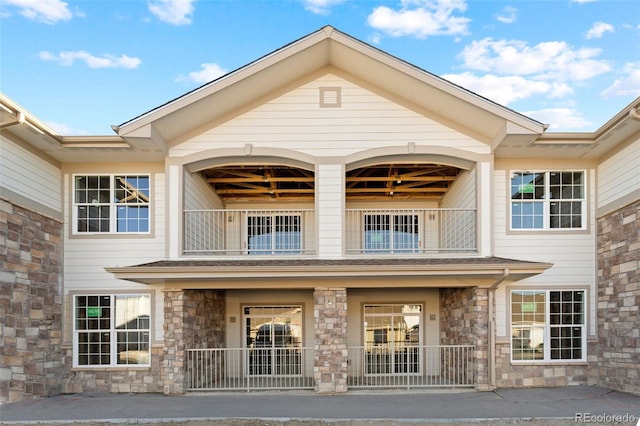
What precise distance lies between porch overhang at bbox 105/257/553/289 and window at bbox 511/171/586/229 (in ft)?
5.76

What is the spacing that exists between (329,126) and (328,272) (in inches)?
140

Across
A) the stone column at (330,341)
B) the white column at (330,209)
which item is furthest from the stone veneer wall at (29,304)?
the white column at (330,209)

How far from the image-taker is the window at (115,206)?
458 inches

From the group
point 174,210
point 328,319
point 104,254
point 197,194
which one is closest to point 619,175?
point 328,319

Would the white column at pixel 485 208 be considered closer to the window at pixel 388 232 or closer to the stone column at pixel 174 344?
the window at pixel 388 232

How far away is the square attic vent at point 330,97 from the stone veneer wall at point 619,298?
6902 millimetres

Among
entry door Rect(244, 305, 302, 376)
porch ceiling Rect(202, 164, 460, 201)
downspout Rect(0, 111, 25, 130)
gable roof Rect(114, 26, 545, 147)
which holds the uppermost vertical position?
gable roof Rect(114, 26, 545, 147)

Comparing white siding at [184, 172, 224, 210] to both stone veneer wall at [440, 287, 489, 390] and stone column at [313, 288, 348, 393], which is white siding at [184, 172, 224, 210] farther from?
stone veneer wall at [440, 287, 489, 390]

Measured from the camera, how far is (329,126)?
439 inches

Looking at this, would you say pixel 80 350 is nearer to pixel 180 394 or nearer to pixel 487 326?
pixel 180 394

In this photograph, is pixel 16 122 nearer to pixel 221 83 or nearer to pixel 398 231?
pixel 221 83

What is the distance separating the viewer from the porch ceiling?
1297cm

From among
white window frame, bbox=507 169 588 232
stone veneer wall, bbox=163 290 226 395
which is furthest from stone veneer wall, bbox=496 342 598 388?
stone veneer wall, bbox=163 290 226 395

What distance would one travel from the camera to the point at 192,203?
11.8 metres
